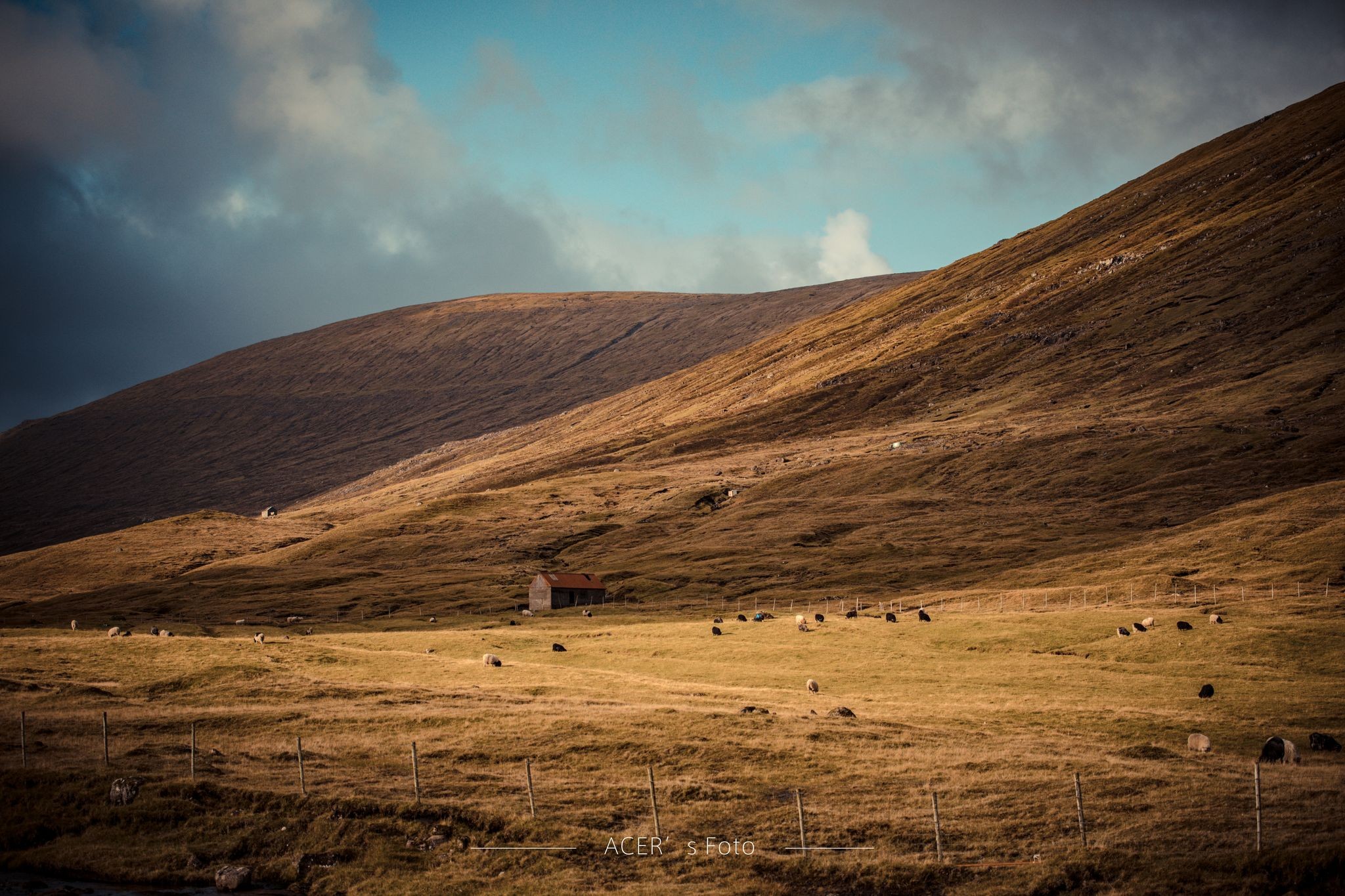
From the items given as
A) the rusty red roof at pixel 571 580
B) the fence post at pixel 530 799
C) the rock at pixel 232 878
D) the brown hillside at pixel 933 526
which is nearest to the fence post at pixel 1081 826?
the fence post at pixel 530 799

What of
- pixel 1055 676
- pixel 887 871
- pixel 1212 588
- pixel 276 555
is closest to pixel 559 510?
pixel 276 555

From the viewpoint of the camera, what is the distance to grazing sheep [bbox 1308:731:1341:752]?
131ft

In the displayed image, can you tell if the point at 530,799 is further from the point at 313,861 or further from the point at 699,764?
the point at 699,764

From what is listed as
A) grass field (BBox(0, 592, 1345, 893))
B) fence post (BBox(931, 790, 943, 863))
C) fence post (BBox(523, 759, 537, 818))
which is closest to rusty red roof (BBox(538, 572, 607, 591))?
grass field (BBox(0, 592, 1345, 893))

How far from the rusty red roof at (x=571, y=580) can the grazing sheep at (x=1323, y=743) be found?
83.9 metres

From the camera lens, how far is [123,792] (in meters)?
30.8

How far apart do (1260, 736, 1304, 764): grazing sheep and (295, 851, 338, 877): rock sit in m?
33.4

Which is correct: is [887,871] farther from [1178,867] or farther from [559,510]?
[559,510]

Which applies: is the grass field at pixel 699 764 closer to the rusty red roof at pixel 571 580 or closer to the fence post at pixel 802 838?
the fence post at pixel 802 838

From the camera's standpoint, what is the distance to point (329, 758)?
3603cm

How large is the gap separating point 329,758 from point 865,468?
158 metres

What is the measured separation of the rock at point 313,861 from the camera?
88.9 ft

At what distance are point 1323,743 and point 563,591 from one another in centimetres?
8486

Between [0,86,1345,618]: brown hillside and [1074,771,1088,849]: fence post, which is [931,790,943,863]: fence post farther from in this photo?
[0,86,1345,618]: brown hillside
